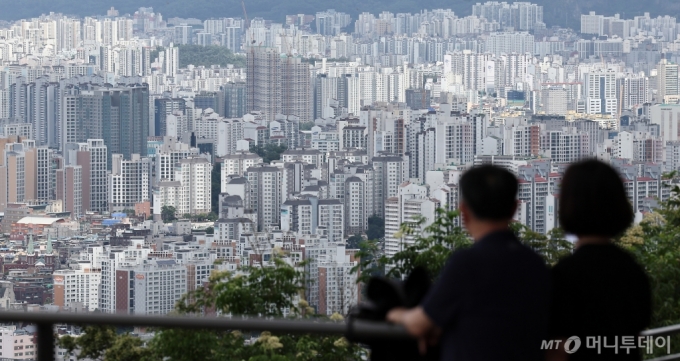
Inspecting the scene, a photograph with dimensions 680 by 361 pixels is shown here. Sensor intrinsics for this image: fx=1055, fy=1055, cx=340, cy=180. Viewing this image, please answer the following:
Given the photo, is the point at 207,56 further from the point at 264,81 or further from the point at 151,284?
the point at 151,284

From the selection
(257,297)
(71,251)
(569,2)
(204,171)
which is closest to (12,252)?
(71,251)

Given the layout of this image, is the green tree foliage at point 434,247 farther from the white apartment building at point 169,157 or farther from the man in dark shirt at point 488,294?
the white apartment building at point 169,157

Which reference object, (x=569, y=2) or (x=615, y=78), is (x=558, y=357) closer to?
(x=615, y=78)

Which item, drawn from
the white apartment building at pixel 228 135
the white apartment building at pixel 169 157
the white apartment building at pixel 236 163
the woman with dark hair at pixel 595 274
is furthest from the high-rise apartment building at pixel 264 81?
the woman with dark hair at pixel 595 274

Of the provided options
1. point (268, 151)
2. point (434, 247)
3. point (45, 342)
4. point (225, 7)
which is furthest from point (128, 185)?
point (45, 342)

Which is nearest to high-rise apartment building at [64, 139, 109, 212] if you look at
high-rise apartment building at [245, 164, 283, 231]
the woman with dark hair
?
high-rise apartment building at [245, 164, 283, 231]

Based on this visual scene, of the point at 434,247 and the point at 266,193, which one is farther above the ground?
the point at 434,247
